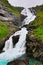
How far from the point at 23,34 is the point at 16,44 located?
5.94 meters

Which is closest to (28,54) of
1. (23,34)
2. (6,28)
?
(23,34)

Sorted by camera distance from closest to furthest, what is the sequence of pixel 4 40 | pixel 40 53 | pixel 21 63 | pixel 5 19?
1. pixel 21 63
2. pixel 40 53
3. pixel 4 40
4. pixel 5 19

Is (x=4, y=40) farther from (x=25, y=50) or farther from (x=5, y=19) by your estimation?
(x=5, y=19)

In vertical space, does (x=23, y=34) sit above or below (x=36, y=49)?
above

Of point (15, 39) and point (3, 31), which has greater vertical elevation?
point (3, 31)

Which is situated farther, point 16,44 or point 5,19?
point 5,19

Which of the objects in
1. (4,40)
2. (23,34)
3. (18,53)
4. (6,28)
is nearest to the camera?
(18,53)

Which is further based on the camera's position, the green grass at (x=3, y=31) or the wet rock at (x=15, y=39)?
the green grass at (x=3, y=31)

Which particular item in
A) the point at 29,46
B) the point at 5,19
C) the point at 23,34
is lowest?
the point at 29,46

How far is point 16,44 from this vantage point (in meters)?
58.7

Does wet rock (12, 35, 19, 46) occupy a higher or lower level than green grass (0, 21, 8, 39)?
lower

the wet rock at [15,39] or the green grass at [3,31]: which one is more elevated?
the green grass at [3,31]

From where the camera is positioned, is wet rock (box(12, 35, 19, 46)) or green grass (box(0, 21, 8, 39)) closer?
wet rock (box(12, 35, 19, 46))

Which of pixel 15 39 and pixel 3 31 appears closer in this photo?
pixel 15 39
